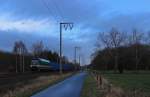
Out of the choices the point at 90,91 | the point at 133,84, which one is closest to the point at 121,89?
the point at 90,91

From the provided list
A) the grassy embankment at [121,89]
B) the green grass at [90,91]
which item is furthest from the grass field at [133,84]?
the green grass at [90,91]

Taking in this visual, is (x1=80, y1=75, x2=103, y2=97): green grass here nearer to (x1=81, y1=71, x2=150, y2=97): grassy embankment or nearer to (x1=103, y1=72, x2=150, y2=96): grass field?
(x1=81, y1=71, x2=150, y2=97): grassy embankment

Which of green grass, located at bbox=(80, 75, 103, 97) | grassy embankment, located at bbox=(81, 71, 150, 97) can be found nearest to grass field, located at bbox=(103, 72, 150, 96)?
grassy embankment, located at bbox=(81, 71, 150, 97)

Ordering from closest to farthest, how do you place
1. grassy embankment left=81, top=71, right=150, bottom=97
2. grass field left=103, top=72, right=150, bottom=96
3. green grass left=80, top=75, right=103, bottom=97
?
grassy embankment left=81, top=71, right=150, bottom=97 → green grass left=80, top=75, right=103, bottom=97 → grass field left=103, top=72, right=150, bottom=96

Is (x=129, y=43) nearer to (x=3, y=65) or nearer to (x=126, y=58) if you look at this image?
(x=126, y=58)

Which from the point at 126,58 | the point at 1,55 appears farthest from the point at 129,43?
the point at 1,55

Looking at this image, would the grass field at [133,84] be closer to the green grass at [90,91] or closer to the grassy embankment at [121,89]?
the grassy embankment at [121,89]

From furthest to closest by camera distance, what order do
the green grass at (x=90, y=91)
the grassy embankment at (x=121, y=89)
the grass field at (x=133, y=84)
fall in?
the grass field at (x=133, y=84) → the green grass at (x=90, y=91) → the grassy embankment at (x=121, y=89)

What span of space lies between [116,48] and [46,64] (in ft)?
146

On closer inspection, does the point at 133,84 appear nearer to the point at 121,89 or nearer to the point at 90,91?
the point at 90,91

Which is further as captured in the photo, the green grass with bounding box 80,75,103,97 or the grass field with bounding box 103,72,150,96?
the grass field with bounding box 103,72,150,96

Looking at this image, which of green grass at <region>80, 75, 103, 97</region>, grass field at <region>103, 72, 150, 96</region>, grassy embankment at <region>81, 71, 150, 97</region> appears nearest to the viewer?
grassy embankment at <region>81, 71, 150, 97</region>

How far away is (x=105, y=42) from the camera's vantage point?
454 ft

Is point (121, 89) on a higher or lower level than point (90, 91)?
higher
